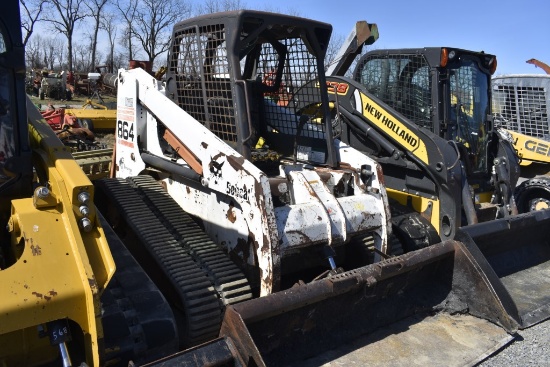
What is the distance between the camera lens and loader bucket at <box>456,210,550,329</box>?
13.9 feet

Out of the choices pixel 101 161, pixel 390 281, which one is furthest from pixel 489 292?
pixel 101 161

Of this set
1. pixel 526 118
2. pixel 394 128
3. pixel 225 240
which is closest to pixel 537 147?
pixel 526 118

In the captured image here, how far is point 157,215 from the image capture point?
421cm

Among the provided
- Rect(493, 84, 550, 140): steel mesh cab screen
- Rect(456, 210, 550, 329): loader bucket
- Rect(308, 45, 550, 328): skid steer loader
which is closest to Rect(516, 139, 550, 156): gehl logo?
Rect(493, 84, 550, 140): steel mesh cab screen

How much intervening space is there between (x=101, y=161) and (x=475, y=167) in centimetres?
473

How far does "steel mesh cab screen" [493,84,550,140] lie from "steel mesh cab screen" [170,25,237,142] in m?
6.20

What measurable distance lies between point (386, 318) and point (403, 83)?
3547mm

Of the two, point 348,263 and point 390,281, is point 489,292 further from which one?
point 348,263

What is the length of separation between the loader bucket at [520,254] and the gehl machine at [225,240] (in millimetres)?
147

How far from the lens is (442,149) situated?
5660mm

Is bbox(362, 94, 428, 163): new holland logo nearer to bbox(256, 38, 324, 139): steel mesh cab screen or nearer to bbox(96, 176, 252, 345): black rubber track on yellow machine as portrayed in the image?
bbox(256, 38, 324, 139): steel mesh cab screen

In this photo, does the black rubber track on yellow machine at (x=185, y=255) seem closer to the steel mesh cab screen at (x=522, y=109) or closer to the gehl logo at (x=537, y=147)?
the gehl logo at (x=537, y=147)

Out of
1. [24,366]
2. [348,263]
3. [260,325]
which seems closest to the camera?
[24,366]

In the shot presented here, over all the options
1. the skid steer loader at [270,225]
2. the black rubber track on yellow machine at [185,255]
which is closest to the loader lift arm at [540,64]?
the skid steer loader at [270,225]
